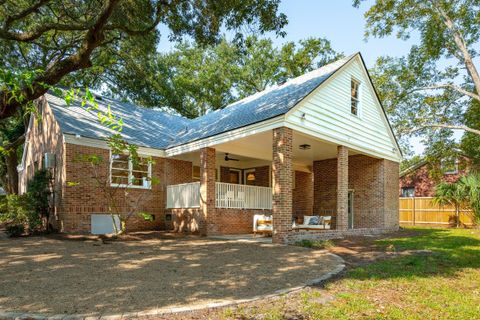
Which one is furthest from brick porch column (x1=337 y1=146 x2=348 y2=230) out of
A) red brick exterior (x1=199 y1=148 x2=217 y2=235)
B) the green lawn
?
the green lawn

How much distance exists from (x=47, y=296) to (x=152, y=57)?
23.8 meters

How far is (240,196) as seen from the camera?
1432cm

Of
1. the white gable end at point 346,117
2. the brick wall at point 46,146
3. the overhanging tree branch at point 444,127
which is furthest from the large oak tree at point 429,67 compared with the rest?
the brick wall at point 46,146

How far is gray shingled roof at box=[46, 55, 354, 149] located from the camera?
12383 mm

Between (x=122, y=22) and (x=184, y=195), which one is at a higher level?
(x=122, y=22)

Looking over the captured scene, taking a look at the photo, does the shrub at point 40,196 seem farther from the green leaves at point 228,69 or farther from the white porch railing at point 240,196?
the green leaves at point 228,69

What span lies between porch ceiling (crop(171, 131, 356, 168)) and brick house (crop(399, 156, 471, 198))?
1241cm

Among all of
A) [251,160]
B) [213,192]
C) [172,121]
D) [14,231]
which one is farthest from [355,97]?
[14,231]

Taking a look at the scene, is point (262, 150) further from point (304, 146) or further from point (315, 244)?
point (315, 244)

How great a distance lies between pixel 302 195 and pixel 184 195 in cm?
751

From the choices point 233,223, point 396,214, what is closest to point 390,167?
point 396,214

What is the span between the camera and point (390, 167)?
661 inches

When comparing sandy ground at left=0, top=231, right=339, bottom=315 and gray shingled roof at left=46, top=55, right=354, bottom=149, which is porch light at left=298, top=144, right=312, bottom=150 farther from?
sandy ground at left=0, top=231, right=339, bottom=315

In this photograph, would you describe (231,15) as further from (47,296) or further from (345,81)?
(47,296)
